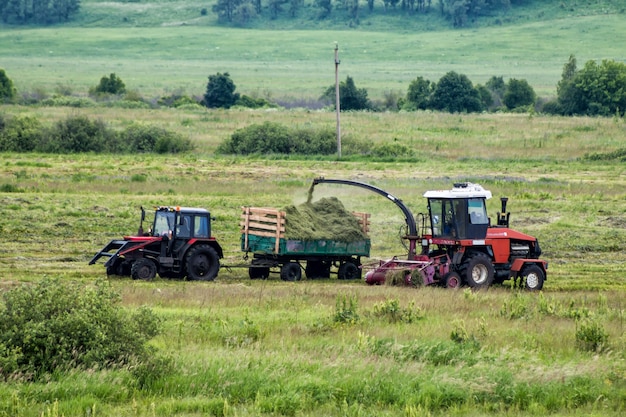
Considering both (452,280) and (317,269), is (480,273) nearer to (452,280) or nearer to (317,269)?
(452,280)

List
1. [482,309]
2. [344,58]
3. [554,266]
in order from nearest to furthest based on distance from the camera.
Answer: [482,309] → [554,266] → [344,58]

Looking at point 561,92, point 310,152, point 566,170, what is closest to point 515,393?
point 566,170

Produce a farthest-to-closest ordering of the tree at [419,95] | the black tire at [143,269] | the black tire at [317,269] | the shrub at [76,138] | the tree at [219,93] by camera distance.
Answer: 1. the tree at [419,95]
2. the tree at [219,93]
3. the shrub at [76,138]
4. the black tire at [317,269]
5. the black tire at [143,269]

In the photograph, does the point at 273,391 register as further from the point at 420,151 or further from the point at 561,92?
the point at 561,92

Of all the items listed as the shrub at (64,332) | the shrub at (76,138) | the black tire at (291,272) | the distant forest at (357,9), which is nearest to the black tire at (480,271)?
the black tire at (291,272)

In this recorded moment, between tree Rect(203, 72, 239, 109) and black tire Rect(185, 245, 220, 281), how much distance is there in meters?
73.1

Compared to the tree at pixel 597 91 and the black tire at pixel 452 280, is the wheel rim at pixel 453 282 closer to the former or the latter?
the black tire at pixel 452 280

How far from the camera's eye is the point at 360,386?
13.8 m

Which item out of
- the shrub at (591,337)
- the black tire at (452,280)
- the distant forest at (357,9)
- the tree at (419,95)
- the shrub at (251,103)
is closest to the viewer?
the shrub at (591,337)

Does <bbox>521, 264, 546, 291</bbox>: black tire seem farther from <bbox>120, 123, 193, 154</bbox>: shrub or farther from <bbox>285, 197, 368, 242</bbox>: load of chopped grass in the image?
<bbox>120, 123, 193, 154</bbox>: shrub

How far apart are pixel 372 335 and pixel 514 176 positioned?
110 feet

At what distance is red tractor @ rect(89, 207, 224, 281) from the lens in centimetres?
2447

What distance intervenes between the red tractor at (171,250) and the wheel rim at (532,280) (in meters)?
7.40

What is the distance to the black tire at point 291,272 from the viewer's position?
2581 cm
